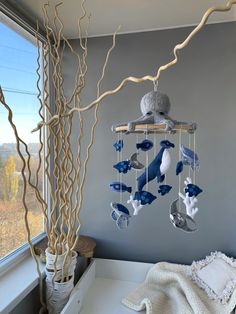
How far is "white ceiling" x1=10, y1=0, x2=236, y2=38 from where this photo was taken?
1.47 metres

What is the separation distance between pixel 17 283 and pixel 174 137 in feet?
4.39

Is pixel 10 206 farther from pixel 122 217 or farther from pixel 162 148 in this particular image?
pixel 162 148

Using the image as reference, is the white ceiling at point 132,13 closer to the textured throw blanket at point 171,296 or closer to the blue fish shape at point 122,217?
the blue fish shape at point 122,217

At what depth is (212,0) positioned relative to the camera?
1.46m

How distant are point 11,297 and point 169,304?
0.91 m

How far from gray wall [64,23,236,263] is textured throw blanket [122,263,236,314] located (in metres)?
0.21

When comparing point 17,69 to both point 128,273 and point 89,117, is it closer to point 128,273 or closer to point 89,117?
point 89,117

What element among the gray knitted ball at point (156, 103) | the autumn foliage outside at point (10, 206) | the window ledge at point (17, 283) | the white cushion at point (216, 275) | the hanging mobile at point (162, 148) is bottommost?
the white cushion at point (216, 275)

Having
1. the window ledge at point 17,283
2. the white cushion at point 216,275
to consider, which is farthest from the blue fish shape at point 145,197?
the white cushion at point 216,275

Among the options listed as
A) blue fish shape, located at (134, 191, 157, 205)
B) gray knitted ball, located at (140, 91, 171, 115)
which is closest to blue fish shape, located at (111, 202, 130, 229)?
blue fish shape, located at (134, 191, 157, 205)

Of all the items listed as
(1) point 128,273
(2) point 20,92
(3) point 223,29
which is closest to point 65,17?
(2) point 20,92

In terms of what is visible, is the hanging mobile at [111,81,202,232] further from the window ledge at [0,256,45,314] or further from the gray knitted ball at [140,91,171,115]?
the window ledge at [0,256,45,314]

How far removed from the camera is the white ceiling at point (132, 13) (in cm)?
147

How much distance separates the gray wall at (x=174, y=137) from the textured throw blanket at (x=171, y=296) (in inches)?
8.4
